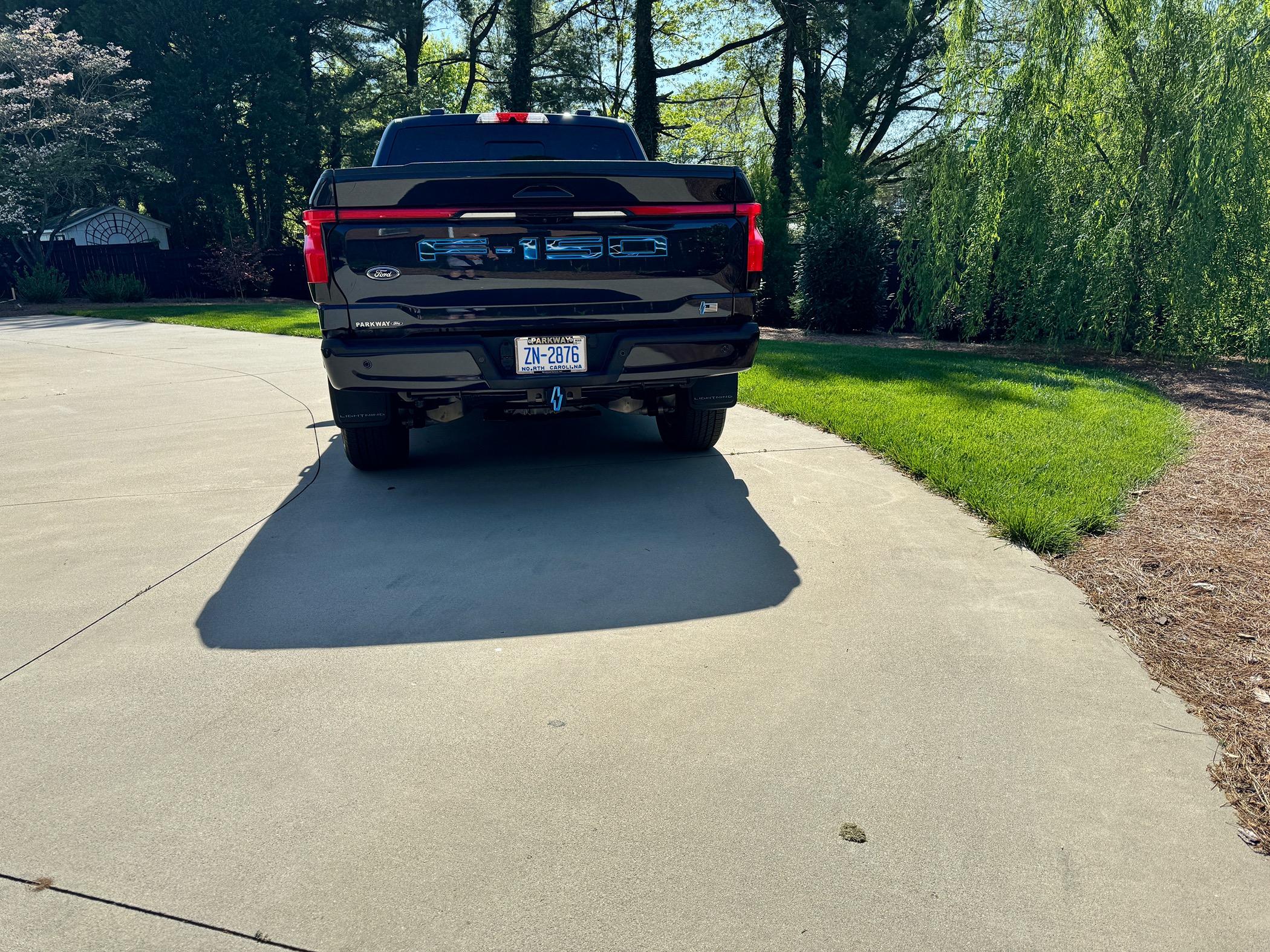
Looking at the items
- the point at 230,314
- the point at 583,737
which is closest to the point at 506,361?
the point at 583,737

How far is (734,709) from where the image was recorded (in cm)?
276

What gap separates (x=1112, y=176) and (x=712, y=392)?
7247mm

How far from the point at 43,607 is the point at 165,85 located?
30.0 m

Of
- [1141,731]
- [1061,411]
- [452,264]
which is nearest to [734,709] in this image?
[1141,731]

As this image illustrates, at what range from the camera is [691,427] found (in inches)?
224

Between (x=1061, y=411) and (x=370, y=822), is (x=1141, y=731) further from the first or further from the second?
(x=1061, y=411)

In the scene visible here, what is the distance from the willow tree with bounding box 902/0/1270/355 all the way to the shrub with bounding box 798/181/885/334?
2.94 meters

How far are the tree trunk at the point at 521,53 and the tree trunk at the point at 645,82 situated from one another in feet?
9.19

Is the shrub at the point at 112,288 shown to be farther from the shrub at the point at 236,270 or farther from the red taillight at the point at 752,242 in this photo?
the red taillight at the point at 752,242

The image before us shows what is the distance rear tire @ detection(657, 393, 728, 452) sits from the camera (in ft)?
18.4

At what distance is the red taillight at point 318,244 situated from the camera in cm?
419

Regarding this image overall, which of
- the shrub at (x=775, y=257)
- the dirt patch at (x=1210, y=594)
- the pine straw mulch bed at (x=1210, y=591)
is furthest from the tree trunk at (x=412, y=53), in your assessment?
the dirt patch at (x=1210, y=594)

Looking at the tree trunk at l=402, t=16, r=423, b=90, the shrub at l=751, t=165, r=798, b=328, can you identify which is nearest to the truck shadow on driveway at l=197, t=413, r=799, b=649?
the shrub at l=751, t=165, r=798, b=328

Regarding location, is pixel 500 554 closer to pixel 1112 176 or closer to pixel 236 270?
pixel 1112 176
